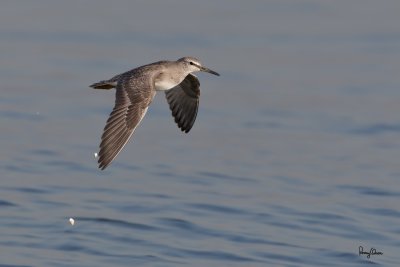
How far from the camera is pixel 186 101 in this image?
1238cm

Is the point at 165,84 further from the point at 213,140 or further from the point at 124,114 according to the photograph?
the point at 213,140

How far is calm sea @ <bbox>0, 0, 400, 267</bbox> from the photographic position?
11742 mm

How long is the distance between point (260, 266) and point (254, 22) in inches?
330

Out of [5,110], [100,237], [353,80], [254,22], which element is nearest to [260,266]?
[100,237]

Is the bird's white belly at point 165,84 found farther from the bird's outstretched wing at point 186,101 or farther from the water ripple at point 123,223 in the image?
the water ripple at point 123,223

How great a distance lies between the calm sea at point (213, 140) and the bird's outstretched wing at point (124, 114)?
1111mm

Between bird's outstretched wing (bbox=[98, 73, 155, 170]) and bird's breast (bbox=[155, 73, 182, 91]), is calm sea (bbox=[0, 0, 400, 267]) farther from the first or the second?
bird's breast (bbox=[155, 73, 182, 91])

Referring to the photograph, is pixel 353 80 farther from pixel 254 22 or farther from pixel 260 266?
pixel 260 266

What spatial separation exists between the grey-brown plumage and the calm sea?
1085mm

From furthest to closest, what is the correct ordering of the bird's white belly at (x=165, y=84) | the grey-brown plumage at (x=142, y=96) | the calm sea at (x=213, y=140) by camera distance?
the calm sea at (x=213, y=140) < the bird's white belly at (x=165, y=84) < the grey-brown plumage at (x=142, y=96)

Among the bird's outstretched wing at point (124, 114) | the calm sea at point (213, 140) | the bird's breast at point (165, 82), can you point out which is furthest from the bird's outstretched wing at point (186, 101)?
the bird's outstretched wing at point (124, 114)

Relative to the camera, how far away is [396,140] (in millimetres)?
15039

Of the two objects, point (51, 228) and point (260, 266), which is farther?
point (51, 228)

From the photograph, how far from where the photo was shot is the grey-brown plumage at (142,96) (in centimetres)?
1054
